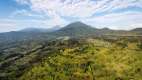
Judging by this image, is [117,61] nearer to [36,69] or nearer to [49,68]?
[49,68]

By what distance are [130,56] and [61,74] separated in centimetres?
6233

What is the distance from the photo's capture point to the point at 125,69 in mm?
161375

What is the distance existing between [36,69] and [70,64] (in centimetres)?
2853

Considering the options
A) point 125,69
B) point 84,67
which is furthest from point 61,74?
point 125,69

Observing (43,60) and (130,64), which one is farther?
(43,60)

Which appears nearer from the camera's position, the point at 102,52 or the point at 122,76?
the point at 122,76

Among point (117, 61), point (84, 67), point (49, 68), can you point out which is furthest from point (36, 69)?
point (117, 61)

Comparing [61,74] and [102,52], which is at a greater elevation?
[102,52]

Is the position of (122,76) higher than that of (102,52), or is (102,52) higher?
(102,52)

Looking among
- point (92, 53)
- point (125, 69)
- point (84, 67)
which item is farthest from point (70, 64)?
point (125, 69)

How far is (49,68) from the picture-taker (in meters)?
177

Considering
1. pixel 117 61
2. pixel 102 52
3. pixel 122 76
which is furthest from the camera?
pixel 102 52

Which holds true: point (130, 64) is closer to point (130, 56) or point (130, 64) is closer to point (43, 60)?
point (130, 56)

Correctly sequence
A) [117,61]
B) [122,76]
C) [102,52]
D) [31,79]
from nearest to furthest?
[122,76] → [31,79] → [117,61] → [102,52]
